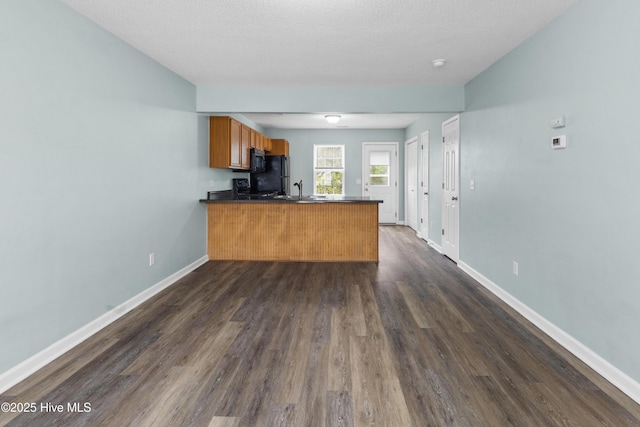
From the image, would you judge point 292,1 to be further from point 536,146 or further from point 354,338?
point 354,338

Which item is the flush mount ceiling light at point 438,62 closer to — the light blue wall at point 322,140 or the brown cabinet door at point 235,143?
the brown cabinet door at point 235,143

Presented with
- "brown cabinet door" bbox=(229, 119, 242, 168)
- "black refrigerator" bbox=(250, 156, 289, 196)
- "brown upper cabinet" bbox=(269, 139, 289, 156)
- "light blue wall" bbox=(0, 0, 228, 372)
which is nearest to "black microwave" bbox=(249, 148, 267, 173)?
"brown cabinet door" bbox=(229, 119, 242, 168)

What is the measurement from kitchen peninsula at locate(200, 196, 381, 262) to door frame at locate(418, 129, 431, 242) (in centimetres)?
198

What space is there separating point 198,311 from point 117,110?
1850mm

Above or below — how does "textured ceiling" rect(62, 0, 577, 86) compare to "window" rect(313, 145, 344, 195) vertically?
above

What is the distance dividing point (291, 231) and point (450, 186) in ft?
7.87

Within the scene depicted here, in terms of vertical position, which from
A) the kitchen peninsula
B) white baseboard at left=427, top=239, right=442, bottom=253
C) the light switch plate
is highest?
the light switch plate

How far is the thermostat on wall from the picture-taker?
2564mm

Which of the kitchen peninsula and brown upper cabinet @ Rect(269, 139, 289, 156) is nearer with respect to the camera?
the kitchen peninsula

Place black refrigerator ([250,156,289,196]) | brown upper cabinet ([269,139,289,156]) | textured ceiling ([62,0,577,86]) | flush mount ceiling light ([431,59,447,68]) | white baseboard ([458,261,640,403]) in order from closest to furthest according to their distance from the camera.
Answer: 1. white baseboard ([458,261,640,403])
2. textured ceiling ([62,0,577,86])
3. flush mount ceiling light ([431,59,447,68])
4. black refrigerator ([250,156,289,196])
5. brown upper cabinet ([269,139,289,156])

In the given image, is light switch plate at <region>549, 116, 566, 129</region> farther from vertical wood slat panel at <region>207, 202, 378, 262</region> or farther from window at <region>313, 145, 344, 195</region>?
window at <region>313, 145, 344, 195</region>

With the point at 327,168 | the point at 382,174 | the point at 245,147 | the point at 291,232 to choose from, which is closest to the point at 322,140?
the point at 327,168

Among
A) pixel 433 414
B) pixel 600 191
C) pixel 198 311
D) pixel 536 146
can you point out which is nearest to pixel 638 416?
pixel 433 414

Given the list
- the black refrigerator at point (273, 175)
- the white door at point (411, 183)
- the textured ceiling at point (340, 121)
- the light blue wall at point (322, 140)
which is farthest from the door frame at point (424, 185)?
the black refrigerator at point (273, 175)
